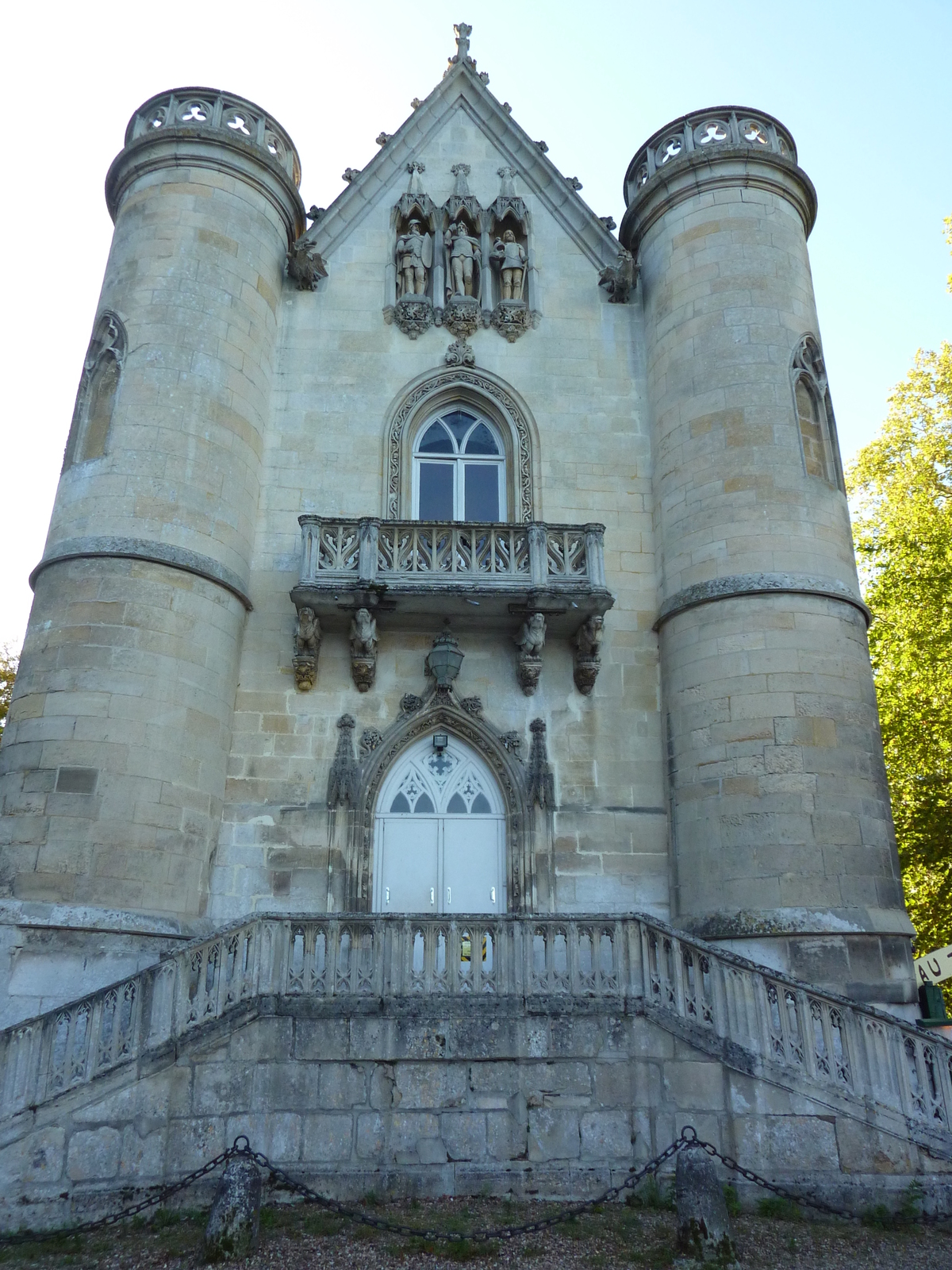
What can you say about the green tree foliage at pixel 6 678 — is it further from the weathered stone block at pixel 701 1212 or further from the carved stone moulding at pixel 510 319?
the weathered stone block at pixel 701 1212

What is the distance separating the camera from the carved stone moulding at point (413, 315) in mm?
14805

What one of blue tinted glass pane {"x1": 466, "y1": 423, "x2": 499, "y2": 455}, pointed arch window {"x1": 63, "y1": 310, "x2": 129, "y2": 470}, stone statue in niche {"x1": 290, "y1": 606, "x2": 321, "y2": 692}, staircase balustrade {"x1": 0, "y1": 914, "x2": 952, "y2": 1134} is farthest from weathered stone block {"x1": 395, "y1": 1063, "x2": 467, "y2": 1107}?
blue tinted glass pane {"x1": 466, "y1": 423, "x2": 499, "y2": 455}

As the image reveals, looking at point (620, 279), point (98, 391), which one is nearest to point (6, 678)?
point (98, 391)

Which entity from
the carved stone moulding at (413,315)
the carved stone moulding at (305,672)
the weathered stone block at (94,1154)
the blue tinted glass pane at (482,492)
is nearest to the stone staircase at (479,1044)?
the weathered stone block at (94,1154)

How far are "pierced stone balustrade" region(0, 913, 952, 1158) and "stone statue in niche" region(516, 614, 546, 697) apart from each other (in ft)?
13.8

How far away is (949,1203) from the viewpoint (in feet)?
26.1

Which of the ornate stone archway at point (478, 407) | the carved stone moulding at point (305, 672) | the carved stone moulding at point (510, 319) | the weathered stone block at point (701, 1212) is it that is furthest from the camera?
the carved stone moulding at point (510, 319)

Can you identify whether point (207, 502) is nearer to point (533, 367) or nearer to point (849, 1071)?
point (533, 367)

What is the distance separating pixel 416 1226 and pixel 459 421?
1051 cm

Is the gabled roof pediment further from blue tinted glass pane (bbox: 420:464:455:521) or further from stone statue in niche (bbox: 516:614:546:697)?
stone statue in niche (bbox: 516:614:546:697)

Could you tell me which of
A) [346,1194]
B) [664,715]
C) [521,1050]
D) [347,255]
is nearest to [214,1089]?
[346,1194]

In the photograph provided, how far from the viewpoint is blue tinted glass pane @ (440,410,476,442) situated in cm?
1465

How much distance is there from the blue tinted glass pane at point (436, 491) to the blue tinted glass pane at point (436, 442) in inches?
8.8

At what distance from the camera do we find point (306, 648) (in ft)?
41.3
